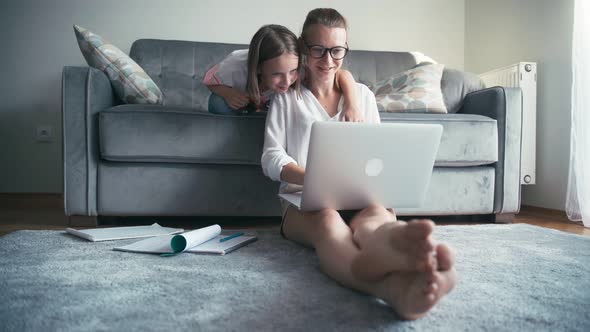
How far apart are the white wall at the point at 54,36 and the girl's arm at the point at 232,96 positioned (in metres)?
1.30

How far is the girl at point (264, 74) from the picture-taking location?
4.32ft

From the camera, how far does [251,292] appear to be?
0.81 metres

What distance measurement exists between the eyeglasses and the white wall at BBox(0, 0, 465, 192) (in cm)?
161

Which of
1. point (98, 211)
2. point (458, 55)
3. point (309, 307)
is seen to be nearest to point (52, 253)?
point (98, 211)

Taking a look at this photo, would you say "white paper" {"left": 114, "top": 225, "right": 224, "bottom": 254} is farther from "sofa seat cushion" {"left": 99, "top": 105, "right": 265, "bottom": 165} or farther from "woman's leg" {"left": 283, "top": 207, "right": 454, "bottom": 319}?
"sofa seat cushion" {"left": 99, "top": 105, "right": 265, "bottom": 165}

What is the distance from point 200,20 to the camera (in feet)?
8.87

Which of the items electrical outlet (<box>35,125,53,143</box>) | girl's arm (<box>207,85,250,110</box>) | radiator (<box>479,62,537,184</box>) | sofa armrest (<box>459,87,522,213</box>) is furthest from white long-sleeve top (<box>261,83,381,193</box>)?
electrical outlet (<box>35,125,53,143</box>)

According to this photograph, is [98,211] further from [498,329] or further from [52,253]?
[498,329]

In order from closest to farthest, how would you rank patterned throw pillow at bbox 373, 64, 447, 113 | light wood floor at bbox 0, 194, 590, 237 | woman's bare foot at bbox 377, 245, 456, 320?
woman's bare foot at bbox 377, 245, 456, 320 < light wood floor at bbox 0, 194, 590, 237 < patterned throw pillow at bbox 373, 64, 447, 113

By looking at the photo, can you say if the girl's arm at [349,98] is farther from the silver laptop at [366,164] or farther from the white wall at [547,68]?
the white wall at [547,68]

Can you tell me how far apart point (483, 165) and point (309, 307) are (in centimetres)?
139

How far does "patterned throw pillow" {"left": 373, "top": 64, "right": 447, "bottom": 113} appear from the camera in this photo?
1963 mm

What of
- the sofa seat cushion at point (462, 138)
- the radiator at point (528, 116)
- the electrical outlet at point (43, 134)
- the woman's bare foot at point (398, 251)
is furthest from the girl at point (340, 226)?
the electrical outlet at point (43, 134)

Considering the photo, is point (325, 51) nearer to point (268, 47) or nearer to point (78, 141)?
point (268, 47)
